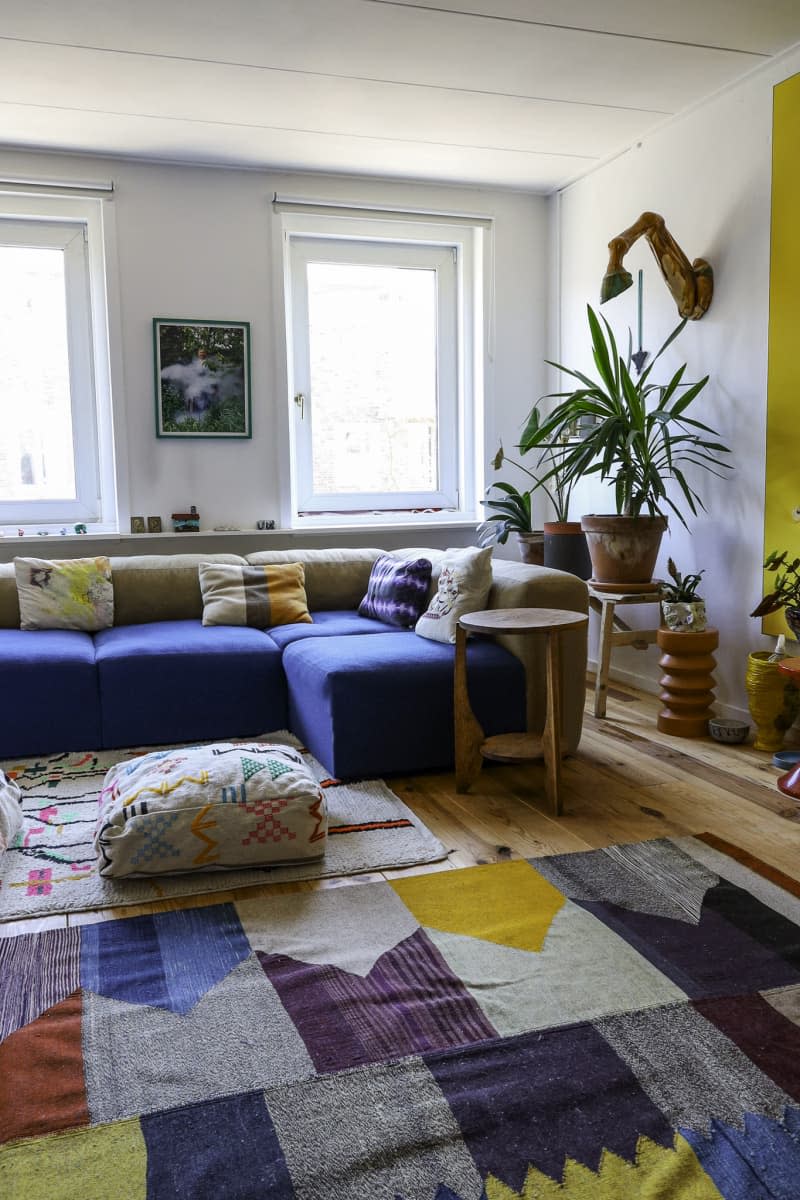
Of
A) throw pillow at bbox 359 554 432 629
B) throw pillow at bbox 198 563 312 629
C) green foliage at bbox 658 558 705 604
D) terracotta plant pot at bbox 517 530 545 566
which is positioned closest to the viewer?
green foliage at bbox 658 558 705 604

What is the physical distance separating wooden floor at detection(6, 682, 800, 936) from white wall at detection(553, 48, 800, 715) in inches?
24.9

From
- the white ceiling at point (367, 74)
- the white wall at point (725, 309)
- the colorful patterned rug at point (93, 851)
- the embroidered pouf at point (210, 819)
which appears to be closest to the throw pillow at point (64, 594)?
the colorful patterned rug at point (93, 851)

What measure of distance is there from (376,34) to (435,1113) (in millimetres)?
3304

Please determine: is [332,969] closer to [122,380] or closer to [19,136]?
[122,380]

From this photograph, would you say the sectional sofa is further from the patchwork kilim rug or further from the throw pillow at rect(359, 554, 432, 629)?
the patchwork kilim rug

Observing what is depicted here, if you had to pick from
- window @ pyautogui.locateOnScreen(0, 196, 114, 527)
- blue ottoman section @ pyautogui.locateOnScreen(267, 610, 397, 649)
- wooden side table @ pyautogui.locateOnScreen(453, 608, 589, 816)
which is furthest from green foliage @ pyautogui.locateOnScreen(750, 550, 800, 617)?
window @ pyautogui.locateOnScreen(0, 196, 114, 527)

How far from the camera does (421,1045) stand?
68.3 inches

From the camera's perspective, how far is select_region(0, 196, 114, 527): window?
15.1 ft

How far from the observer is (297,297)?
500 centimetres

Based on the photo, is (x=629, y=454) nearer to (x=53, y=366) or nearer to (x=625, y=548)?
(x=625, y=548)

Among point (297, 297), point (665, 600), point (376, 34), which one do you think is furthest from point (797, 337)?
point (297, 297)

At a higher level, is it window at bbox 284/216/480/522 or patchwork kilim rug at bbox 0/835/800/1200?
window at bbox 284/216/480/522

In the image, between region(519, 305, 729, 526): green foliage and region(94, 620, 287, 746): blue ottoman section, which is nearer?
region(94, 620, 287, 746): blue ottoman section

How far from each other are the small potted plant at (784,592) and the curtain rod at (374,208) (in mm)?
2604
